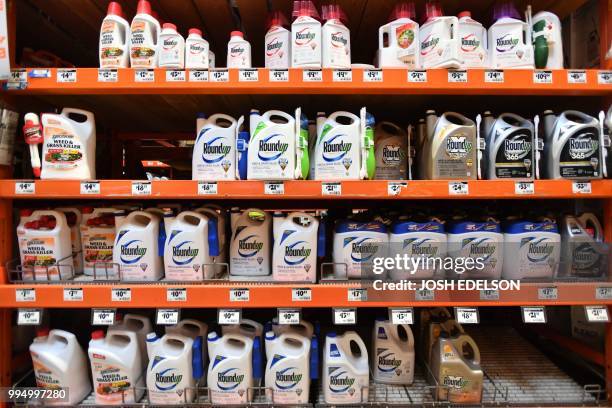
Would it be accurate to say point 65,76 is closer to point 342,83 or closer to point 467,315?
point 342,83

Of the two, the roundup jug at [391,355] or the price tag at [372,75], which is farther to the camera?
the roundup jug at [391,355]

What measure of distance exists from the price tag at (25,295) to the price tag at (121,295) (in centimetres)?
34

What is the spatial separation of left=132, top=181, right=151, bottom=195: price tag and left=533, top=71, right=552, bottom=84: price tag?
67.0 inches

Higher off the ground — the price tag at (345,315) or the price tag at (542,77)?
the price tag at (542,77)

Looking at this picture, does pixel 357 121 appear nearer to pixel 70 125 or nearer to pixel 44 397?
pixel 70 125

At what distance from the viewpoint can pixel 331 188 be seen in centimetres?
133

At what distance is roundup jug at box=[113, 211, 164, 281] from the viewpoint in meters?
1.41

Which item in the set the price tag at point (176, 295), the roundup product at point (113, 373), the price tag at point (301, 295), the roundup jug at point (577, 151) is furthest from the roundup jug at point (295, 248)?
the roundup jug at point (577, 151)

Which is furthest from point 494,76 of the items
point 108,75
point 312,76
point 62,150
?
point 62,150

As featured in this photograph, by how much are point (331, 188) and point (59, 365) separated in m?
1.42

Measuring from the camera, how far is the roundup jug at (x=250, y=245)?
1.46m

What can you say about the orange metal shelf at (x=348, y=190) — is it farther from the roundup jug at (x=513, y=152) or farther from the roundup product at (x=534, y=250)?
the roundup product at (x=534, y=250)

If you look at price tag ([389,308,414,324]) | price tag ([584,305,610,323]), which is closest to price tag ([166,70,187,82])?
price tag ([389,308,414,324])

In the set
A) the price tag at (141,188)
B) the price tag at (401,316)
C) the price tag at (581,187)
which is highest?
the price tag at (141,188)
